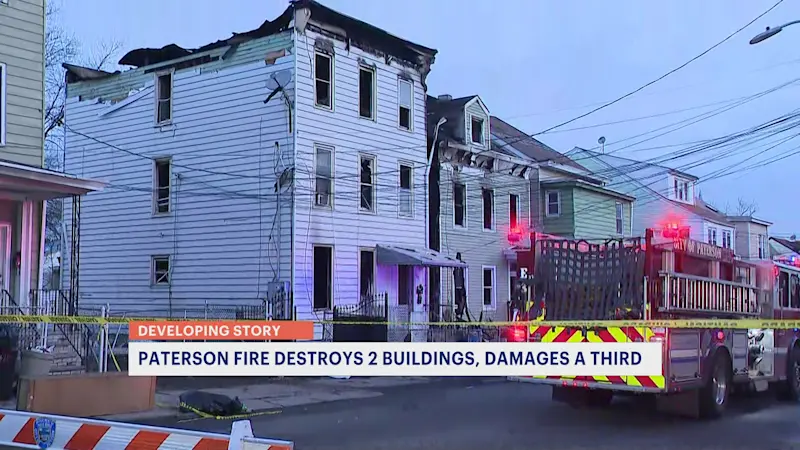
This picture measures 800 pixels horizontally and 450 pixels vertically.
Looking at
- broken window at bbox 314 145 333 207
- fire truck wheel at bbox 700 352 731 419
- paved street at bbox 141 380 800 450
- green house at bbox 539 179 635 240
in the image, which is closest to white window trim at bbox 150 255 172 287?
broken window at bbox 314 145 333 207

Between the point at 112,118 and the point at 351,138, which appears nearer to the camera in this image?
the point at 351,138

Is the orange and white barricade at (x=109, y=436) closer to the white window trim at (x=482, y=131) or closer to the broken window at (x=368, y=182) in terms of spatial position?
the broken window at (x=368, y=182)

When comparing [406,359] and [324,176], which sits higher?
[324,176]

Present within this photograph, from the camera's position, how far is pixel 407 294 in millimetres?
23984

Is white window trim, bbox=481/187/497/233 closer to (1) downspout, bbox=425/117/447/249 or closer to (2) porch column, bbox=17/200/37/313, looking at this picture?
(1) downspout, bbox=425/117/447/249

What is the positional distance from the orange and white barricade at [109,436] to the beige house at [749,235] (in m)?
48.1

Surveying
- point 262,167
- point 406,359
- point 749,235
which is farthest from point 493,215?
point 749,235

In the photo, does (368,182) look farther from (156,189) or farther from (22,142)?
(22,142)

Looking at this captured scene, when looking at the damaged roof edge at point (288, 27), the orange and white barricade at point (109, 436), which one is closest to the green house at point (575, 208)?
the damaged roof edge at point (288, 27)

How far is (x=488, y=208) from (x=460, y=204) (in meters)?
1.81

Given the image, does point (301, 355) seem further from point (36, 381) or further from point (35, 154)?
point (35, 154)

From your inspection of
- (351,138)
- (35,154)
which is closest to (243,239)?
(351,138)

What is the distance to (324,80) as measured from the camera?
69.8ft

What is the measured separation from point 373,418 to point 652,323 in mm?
4098
